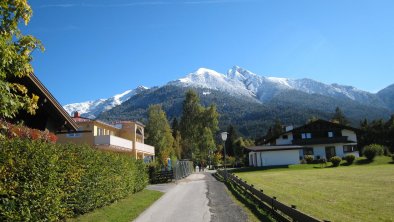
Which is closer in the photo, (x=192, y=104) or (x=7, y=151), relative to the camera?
(x=7, y=151)

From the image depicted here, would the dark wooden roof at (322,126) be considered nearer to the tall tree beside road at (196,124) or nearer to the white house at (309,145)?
the white house at (309,145)

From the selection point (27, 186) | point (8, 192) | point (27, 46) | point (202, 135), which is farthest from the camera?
point (202, 135)

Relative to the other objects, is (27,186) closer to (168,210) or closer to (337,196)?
(168,210)

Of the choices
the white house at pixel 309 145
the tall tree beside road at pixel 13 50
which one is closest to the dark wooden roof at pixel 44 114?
the tall tree beside road at pixel 13 50

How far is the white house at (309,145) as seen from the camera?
64.9 m

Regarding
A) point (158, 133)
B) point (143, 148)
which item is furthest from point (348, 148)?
point (143, 148)

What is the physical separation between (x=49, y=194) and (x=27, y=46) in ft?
17.7

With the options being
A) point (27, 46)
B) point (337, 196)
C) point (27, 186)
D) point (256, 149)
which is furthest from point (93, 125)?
point (27, 46)

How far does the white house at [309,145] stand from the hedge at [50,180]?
163 ft

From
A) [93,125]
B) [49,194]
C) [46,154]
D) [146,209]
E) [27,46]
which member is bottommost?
[146,209]

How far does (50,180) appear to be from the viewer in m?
10.7

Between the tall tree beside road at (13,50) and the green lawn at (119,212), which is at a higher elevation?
the tall tree beside road at (13,50)

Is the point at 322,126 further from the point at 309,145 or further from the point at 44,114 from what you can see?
the point at 44,114

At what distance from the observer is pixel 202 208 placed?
56.4ft
